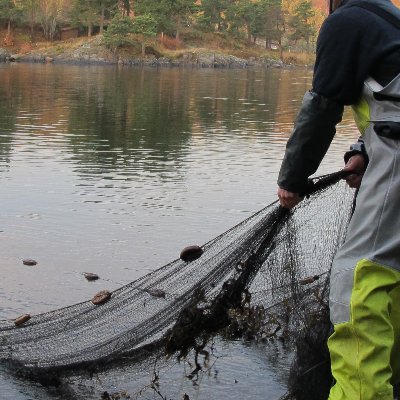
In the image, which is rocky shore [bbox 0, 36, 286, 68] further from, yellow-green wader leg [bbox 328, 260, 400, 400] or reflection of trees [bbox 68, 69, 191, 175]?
yellow-green wader leg [bbox 328, 260, 400, 400]

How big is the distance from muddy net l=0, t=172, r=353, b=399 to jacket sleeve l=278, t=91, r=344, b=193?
578mm

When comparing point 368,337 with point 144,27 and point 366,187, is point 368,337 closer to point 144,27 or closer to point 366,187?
point 366,187

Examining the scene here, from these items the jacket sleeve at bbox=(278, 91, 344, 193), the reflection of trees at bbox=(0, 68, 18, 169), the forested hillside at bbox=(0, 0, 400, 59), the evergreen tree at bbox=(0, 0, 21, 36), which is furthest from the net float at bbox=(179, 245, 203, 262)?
the evergreen tree at bbox=(0, 0, 21, 36)

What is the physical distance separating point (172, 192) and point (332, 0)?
7.98 metres

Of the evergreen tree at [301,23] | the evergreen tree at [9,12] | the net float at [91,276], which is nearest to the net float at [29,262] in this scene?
the net float at [91,276]

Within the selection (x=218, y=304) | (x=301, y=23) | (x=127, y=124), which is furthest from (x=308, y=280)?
(x=301, y=23)

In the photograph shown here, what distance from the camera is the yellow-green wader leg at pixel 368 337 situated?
285 cm

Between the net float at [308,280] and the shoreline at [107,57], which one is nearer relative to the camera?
the net float at [308,280]

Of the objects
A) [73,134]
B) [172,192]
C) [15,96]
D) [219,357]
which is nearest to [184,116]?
[73,134]

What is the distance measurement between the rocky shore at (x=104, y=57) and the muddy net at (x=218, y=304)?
70.2m

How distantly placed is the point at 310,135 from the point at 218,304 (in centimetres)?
141

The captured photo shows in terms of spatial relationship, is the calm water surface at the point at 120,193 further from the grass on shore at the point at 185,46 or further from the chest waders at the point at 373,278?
the grass on shore at the point at 185,46

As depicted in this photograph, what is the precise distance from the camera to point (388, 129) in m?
2.91

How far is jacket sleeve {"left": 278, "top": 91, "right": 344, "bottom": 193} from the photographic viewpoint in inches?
123
